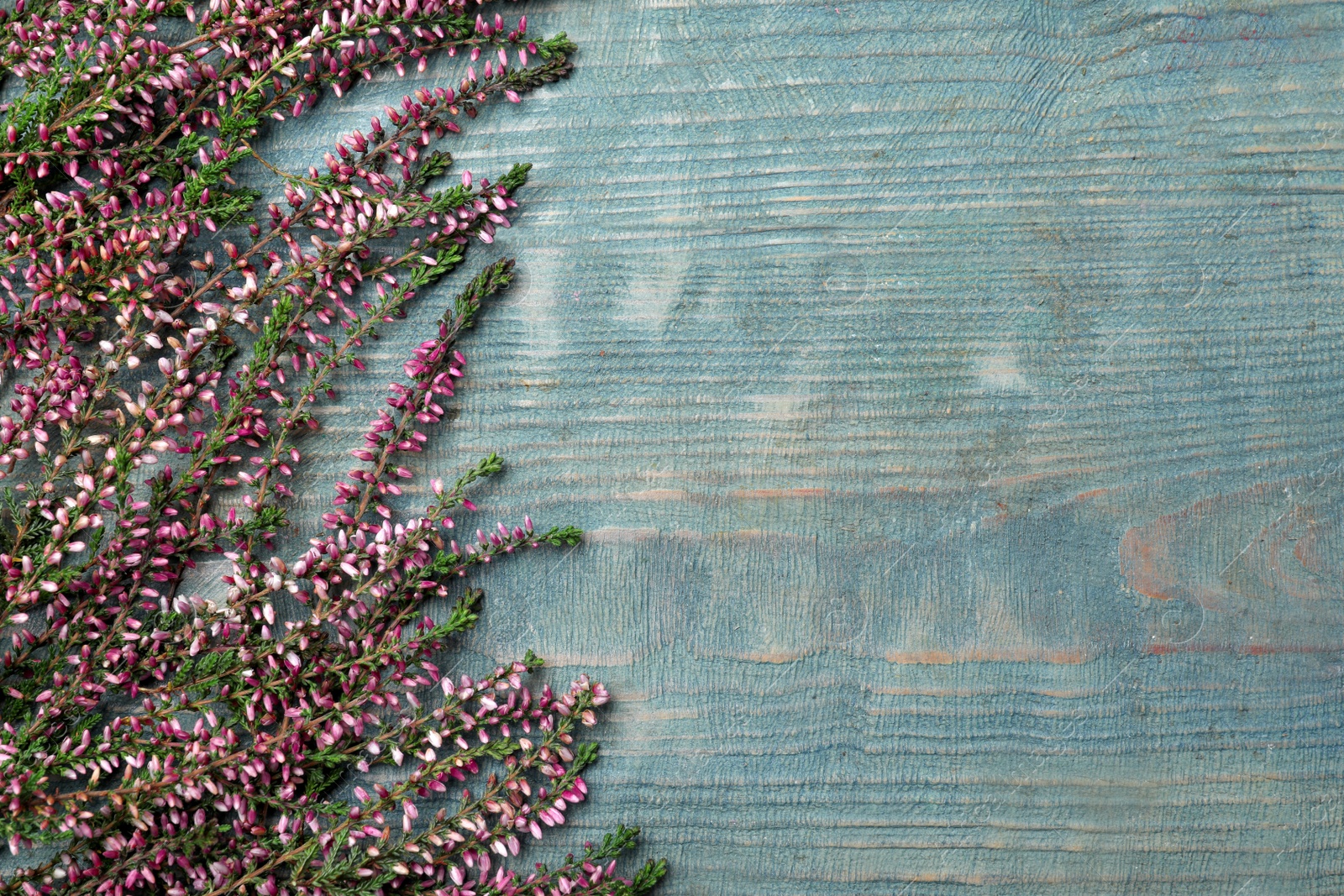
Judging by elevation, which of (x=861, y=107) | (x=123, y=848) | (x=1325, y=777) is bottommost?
(x=123, y=848)

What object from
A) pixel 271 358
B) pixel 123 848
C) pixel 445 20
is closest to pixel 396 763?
pixel 123 848

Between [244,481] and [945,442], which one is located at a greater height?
[945,442]

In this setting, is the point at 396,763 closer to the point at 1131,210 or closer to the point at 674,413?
the point at 674,413

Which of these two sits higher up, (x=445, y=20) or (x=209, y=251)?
(x=445, y=20)

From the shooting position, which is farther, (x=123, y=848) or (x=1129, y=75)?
(x=1129, y=75)
